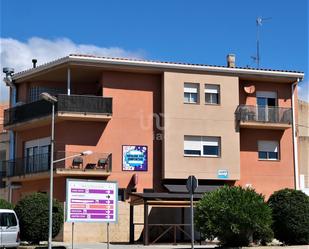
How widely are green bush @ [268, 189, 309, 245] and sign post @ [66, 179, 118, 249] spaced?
267 inches

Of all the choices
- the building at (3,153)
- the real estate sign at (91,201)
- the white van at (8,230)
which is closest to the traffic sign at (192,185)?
the real estate sign at (91,201)

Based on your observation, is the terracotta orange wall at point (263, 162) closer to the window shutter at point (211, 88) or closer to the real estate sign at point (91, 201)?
the window shutter at point (211, 88)

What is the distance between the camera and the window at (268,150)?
3847 cm

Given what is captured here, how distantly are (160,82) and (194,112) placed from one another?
2.90 m

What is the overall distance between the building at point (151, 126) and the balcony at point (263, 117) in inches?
2.6

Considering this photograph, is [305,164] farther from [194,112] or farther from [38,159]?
[38,159]

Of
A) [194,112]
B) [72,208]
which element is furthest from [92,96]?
[72,208]

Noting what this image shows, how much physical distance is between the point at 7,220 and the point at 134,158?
13.0 metres

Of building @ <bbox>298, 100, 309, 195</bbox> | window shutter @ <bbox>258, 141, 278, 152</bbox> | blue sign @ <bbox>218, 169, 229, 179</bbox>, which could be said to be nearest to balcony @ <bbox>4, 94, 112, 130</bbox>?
blue sign @ <bbox>218, 169, 229, 179</bbox>

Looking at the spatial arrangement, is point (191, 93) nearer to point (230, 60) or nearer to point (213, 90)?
point (213, 90)

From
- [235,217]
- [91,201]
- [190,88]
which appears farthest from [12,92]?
[235,217]

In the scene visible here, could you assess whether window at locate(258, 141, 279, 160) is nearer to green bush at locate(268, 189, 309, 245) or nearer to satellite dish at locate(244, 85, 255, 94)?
satellite dish at locate(244, 85, 255, 94)

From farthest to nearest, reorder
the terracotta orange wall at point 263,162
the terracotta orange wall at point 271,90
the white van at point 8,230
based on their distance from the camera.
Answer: the terracotta orange wall at point 271,90
the terracotta orange wall at point 263,162
the white van at point 8,230

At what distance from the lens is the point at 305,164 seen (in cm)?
4312
